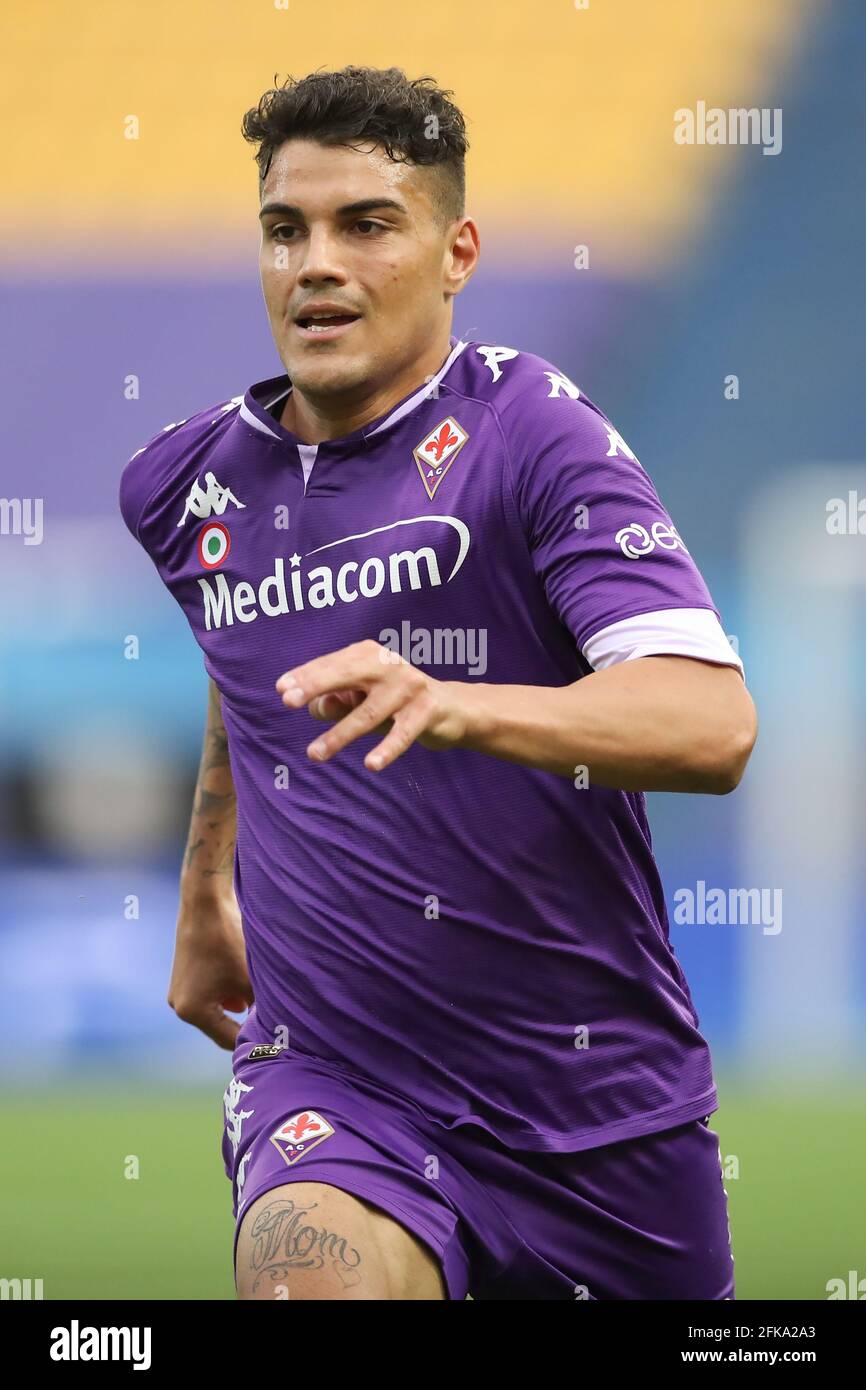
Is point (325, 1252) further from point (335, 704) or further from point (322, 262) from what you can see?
point (322, 262)

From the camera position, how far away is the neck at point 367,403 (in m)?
2.73

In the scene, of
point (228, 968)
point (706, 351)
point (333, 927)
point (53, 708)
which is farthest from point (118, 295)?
point (333, 927)

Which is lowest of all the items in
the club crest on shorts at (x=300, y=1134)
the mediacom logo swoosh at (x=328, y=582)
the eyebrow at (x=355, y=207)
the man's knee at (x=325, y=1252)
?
the man's knee at (x=325, y=1252)

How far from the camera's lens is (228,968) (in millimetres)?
3275

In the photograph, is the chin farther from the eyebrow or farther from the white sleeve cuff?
the white sleeve cuff

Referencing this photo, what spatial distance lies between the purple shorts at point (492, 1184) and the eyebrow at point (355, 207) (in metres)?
1.25

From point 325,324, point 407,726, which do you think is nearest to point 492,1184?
point 407,726

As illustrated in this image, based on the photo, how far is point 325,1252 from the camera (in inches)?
88.8

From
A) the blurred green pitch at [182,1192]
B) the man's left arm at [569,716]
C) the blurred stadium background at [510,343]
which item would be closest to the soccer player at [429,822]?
the man's left arm at [569,716]

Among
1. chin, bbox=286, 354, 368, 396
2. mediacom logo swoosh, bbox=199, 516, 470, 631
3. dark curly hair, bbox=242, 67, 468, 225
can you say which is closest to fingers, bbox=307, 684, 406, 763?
mediacom logo swoosh, bbox=199, 516, 470, 631

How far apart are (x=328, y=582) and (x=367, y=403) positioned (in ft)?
0.99

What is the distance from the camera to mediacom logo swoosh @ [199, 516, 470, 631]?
8.33 ft

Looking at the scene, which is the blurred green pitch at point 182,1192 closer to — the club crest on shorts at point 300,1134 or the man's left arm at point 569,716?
the club crest on shorts at point 300,1134

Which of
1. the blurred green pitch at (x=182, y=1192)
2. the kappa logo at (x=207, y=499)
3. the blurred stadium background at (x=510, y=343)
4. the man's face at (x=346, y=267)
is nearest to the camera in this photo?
the man's face at (x=346, y=267)
